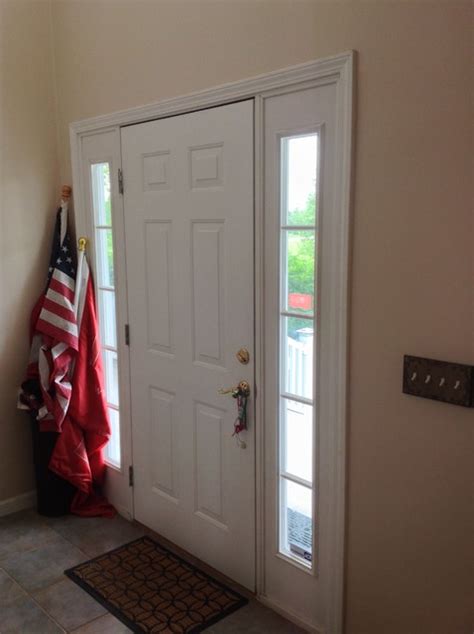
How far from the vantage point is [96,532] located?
3.06 meters

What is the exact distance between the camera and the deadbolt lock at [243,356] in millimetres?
2402

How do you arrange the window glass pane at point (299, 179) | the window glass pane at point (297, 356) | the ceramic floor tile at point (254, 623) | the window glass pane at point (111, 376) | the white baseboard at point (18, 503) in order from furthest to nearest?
the white baseboard at point (18, 503)
the window glass pane at point (111, 376)
the ceramic floor tile at point (254, 623)
the window glass pane at point (297, 356)
the window glass pane at point (299, 179)

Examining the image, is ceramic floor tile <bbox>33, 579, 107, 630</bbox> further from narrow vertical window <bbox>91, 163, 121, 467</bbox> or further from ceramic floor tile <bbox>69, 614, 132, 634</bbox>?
narrow vertical window <bbox>91, 163, 121, 467</bbox>

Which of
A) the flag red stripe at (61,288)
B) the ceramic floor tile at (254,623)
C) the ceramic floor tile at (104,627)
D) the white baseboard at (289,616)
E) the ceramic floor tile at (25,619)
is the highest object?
the flag red stripe at (61,288)

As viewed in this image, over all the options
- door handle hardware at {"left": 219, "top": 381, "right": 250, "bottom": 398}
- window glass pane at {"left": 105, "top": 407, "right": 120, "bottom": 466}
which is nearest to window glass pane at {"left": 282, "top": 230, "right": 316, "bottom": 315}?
door handle hardware at {"left": 219, "top": 381, "right": 250, "bottom": 398}

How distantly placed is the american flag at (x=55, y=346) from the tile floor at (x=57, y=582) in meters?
0.53

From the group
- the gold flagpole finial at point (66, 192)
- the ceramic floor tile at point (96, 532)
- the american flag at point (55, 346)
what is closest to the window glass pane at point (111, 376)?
the american flag at point (55, 346)

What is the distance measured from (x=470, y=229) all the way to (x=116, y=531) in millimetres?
2262

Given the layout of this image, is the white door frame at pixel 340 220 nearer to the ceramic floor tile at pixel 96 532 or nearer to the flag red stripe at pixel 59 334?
the ceramic floor tile at pixel 96 532

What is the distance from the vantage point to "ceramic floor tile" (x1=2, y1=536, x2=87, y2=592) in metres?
2.68

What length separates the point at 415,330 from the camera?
1.87 meters

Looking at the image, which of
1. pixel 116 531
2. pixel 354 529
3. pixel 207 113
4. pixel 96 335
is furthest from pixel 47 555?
pixel 207 113

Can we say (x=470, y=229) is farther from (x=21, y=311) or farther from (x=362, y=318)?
(x=21, y=311)

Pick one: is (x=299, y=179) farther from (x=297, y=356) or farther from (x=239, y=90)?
(x=297, y=356)
